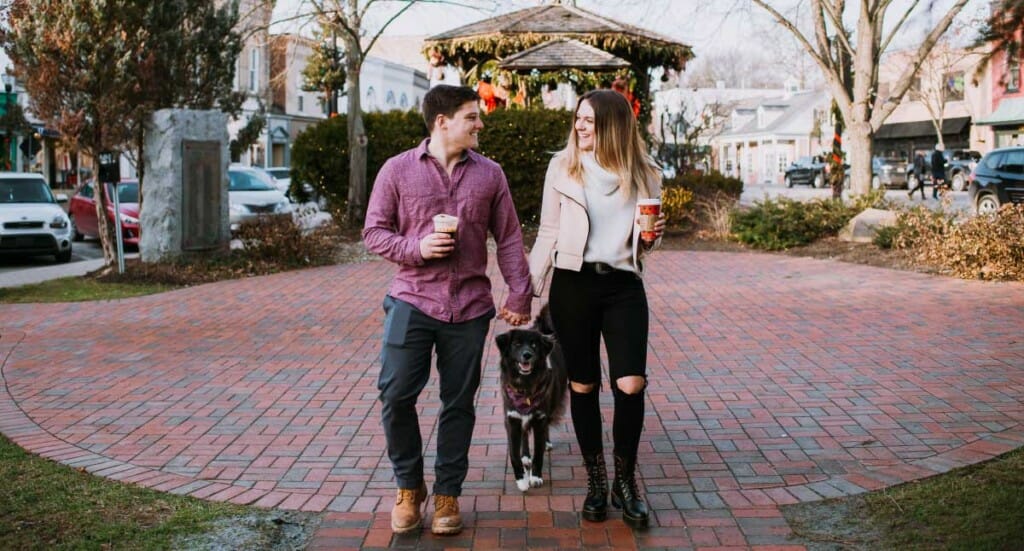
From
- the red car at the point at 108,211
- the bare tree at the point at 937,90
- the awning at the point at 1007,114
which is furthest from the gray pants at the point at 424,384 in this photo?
the bare tree at the point at 937,90

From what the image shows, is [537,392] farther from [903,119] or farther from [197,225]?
Answer: [903,119]

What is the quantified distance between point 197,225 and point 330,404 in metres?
8.49

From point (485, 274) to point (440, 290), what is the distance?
25 centimetres

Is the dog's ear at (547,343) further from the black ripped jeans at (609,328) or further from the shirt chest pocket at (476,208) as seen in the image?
the shirt chest pocket at (476,208)

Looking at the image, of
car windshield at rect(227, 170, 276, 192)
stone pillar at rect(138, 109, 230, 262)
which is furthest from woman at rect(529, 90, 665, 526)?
car windshield at rect(227, 170, 276, 192)

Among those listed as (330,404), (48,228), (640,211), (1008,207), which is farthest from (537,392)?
(48,228)

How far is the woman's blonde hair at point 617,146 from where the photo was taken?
14.4ft

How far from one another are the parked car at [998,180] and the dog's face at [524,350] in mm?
19289

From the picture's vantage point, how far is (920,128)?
5681cm

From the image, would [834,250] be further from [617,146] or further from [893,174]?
[893,174]

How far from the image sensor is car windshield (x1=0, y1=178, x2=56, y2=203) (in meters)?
18.5

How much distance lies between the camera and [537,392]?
461cm

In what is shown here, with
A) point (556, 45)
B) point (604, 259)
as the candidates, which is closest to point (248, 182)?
point (556, 45)

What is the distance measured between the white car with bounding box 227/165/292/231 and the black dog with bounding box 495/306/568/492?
15.8m
